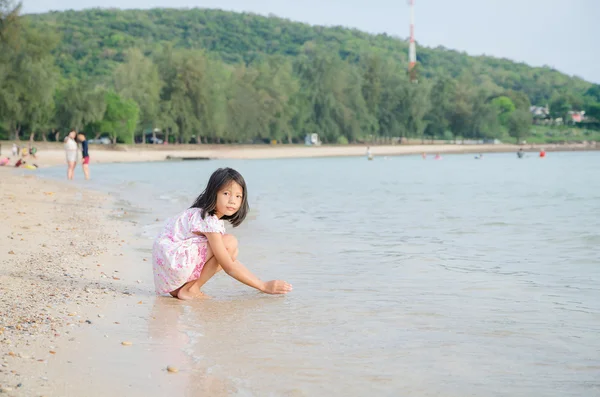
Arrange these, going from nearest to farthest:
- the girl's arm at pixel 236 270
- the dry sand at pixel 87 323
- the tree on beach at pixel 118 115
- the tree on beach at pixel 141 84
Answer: the dry sand at pixel 87 323
the girl's arm at pixel 236 270
the tree on beach at pixel 118 115
the tree on beach at pixel 141 84

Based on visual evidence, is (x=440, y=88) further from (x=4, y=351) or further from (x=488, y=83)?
(x=4, y=351)

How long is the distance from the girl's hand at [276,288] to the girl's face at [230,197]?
0.93 meters

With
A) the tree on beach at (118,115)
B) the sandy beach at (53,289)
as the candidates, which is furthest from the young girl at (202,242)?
the tree on beach at (118,115)

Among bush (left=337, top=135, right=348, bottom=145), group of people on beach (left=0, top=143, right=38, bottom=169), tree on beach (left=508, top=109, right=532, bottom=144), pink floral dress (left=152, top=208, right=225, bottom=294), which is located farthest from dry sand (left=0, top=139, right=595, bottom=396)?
tree on beach (left=508, top=109, right=532, bottom=144)

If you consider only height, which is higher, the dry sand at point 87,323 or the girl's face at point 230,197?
the girl's face at point 230,197

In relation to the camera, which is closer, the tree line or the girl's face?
the girl's face

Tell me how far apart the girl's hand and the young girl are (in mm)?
152

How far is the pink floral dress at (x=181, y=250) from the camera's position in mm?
7113

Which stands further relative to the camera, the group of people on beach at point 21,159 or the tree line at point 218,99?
the tree line at point 218,99

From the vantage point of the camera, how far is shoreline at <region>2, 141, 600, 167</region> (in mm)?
64125

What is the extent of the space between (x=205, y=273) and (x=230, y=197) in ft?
2.79

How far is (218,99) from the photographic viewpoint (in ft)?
279

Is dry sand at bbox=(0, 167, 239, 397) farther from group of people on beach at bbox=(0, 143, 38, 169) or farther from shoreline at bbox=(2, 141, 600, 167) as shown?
shoreline at bbox=(2, 141, 600, 167)

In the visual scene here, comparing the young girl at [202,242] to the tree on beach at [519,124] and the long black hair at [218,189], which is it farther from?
the tree on beach at [519,124]
